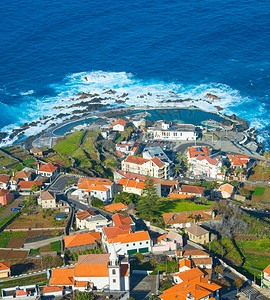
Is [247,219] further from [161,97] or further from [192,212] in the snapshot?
[161,97]

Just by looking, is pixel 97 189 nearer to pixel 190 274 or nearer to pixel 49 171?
pixel 49 171

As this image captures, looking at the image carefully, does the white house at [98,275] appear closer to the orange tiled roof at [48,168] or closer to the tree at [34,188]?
the tree at [34,188]

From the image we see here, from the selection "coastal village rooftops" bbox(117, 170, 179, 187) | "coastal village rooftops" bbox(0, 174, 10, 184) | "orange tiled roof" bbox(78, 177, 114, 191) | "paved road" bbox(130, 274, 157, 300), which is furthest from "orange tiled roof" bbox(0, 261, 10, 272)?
"coastal village rooftops" bbox(117, 170, 179, 187)

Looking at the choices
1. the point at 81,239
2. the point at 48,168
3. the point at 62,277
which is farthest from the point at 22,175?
the point at 62,277

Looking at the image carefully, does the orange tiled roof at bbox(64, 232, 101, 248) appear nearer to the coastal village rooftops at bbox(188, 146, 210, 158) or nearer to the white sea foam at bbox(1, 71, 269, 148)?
the coastal village rooftops at bbox(188, 146, 210, 158)

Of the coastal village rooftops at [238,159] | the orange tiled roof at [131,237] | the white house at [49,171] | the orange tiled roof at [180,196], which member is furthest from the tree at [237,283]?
the white house at [49,171]
